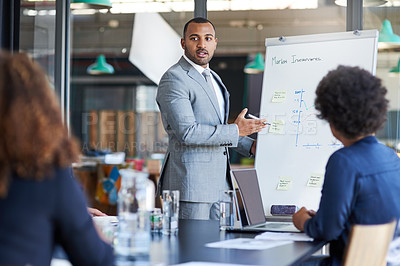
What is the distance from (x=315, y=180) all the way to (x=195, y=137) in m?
0.82

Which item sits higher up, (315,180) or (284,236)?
(315,180)

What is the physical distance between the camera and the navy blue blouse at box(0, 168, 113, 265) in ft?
4.78

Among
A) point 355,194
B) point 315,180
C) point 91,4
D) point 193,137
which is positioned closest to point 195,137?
point 193,137

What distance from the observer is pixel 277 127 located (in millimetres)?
3828

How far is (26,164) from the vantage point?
4.70 ft

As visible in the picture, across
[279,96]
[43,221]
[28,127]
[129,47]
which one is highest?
[129,47]

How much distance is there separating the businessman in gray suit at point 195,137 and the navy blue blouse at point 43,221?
1930mm

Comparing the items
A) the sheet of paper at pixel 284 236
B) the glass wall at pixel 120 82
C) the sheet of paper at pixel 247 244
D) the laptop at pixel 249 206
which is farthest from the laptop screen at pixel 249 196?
the glass wall at pixel 120 82

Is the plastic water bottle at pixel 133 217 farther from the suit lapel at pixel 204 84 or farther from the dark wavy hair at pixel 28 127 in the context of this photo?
the suit lapel at pixel 204 84

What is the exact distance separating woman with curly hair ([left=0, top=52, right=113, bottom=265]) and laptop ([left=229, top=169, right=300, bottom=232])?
4.33ft

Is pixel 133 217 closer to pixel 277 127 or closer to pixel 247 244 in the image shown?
pixel 247 244

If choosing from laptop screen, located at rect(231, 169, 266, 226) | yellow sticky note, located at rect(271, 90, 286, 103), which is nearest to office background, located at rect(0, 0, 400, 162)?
yellow sticky note, located at rect(271, 90, 286, 103)

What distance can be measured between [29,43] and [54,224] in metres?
3.53

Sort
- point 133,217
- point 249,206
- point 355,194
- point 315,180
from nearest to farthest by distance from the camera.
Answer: point 133,217 → point 355,194 → point 249,206 → point 315,180
